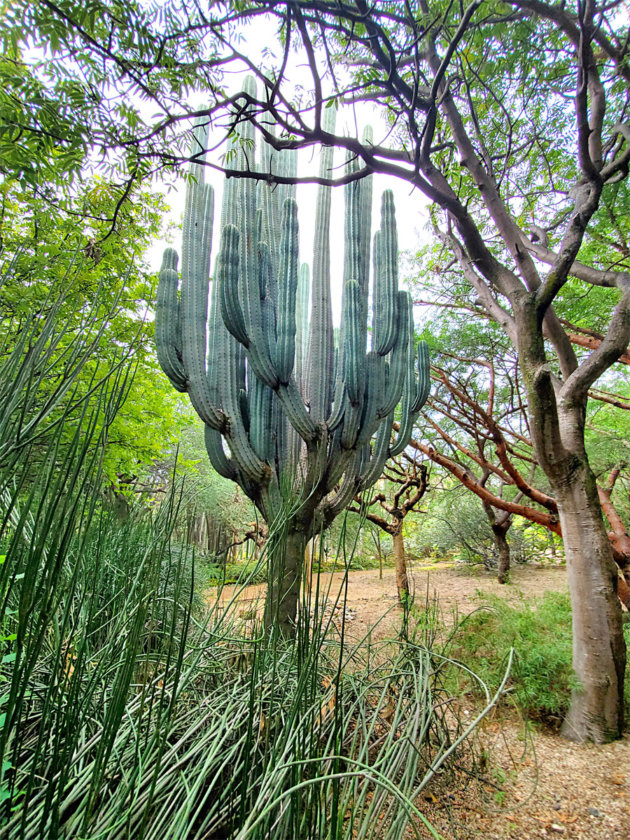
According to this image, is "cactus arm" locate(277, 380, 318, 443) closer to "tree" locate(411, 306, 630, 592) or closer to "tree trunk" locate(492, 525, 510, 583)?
"tree" locate(411, 306, 630, 592)

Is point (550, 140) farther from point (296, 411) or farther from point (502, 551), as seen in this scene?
point (502, 551)

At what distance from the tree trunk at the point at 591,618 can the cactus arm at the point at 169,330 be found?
8.98 ft

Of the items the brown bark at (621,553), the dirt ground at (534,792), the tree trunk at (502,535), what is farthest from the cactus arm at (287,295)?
the tree trunk at (502,535)

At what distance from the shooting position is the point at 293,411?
2.89 meters

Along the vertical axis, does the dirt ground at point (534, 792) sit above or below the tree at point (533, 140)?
below

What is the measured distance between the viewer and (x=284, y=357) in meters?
2.92

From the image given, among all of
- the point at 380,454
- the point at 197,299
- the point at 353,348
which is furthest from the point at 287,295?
the point at 380,454

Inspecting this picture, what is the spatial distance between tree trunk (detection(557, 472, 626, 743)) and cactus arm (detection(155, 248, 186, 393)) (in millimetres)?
2737

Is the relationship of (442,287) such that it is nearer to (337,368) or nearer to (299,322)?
(299,322)

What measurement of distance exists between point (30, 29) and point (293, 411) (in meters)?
2.10

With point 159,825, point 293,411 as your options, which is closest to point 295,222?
point 293,411

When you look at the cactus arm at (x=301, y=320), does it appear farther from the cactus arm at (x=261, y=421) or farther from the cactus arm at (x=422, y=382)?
the cactus arm at (x=422, y=382)

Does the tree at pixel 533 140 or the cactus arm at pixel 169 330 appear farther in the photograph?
the cactus arm at pixel 169 330

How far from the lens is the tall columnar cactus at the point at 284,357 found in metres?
2.96
